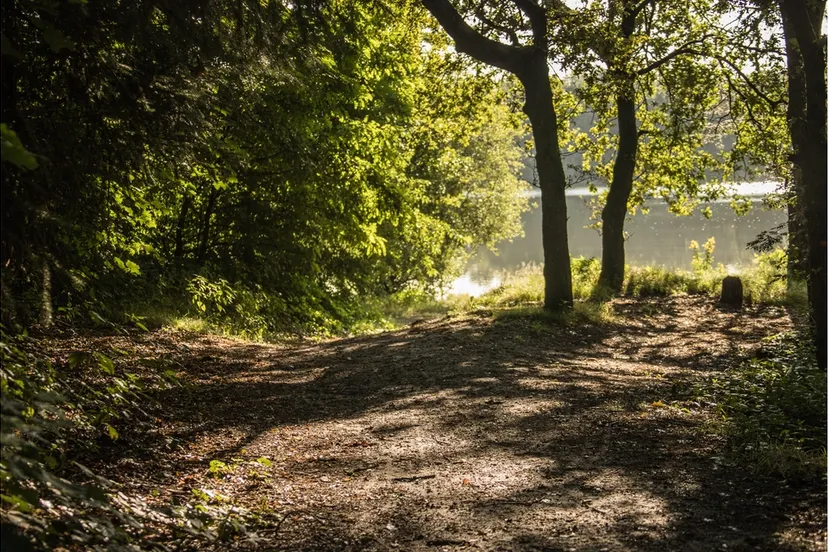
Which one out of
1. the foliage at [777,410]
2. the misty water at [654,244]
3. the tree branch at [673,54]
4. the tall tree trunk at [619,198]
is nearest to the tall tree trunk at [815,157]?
the foliage at [777,410]

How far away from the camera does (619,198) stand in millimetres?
18016

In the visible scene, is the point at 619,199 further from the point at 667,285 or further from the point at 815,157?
the point at 815,157

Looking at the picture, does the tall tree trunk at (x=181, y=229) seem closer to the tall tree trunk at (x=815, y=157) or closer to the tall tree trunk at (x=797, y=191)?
the tall tree trunk at (x=797, y=191)

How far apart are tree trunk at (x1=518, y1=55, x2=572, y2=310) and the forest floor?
2.94 m

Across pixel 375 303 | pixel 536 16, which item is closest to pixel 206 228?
pixel 536 16

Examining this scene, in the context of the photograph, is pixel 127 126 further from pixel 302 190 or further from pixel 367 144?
pixel 367 144

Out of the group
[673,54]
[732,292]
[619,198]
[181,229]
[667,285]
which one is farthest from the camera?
[619,198]

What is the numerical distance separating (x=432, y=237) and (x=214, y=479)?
14.3m

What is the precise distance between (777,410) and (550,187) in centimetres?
751

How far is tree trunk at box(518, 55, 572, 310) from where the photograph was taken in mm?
13062

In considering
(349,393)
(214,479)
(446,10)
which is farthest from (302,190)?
(214,479)

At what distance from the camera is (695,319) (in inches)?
559

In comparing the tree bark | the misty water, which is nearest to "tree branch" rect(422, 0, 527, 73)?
the tree bark

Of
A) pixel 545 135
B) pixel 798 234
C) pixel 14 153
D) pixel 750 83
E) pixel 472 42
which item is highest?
pixel 472 42
